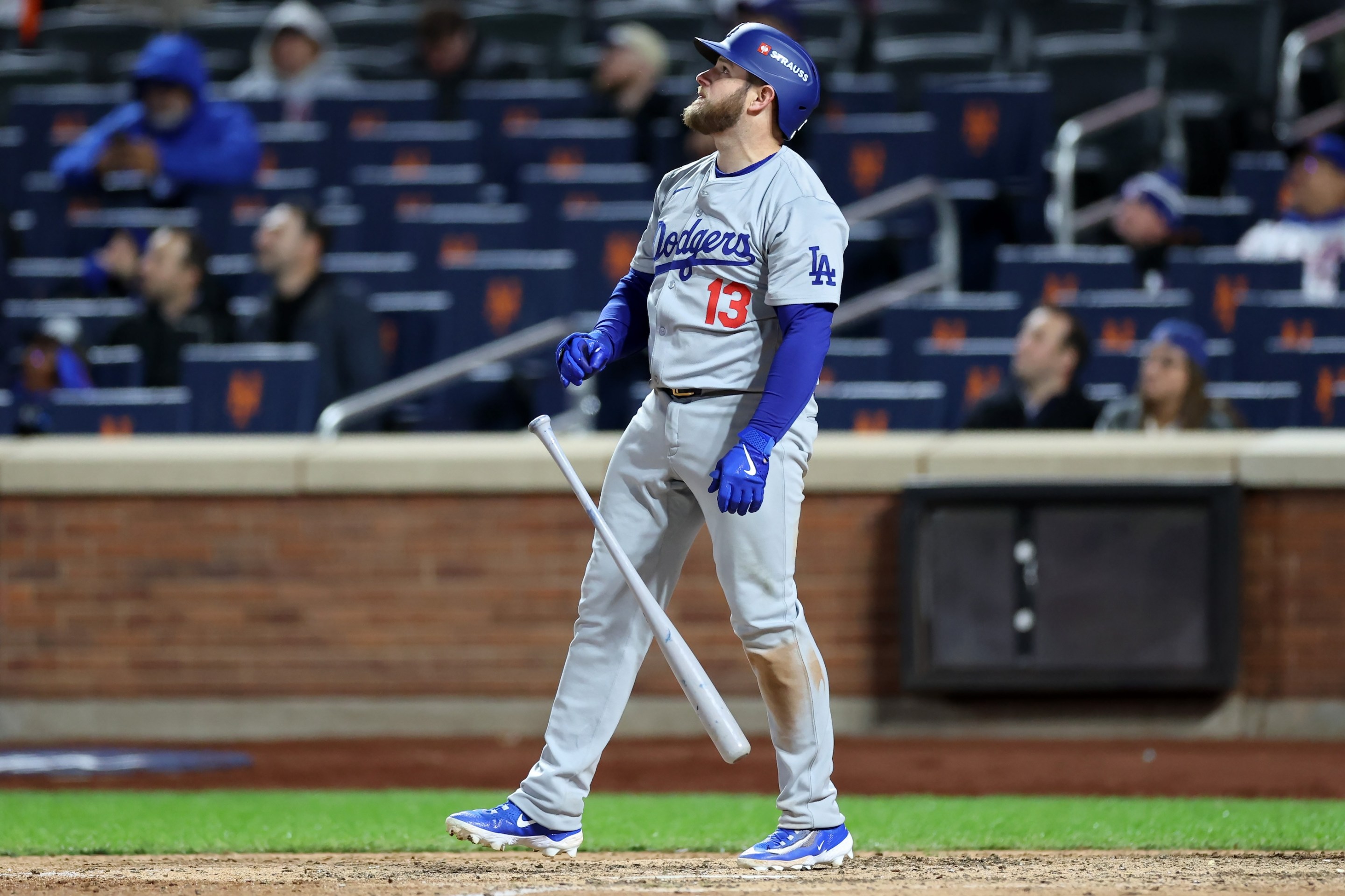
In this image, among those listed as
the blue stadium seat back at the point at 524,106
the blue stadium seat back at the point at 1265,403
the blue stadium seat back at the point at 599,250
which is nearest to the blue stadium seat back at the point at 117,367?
the blue stadium seat back at the point at 599,250

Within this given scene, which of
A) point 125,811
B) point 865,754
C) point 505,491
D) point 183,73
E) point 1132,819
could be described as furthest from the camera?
point 183,73

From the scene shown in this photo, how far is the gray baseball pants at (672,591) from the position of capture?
4266mm

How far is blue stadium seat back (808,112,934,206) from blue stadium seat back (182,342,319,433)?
310cm

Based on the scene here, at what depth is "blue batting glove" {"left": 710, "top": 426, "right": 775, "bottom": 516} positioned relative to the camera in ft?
13.2

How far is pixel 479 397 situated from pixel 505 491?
1503mm

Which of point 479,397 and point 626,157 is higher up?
point 626,157

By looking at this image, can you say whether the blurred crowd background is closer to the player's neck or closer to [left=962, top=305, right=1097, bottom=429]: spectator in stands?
[left=962, top=305, right=1097, bottom=429]: spectator in stands

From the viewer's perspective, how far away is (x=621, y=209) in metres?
10.2

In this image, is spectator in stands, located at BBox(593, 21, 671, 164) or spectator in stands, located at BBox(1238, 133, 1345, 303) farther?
spectator in stands, located at BBox(593, 21, 671, 164)

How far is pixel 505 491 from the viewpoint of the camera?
304 inches

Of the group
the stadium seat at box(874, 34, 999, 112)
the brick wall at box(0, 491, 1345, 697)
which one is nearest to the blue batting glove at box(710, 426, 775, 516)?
the brick wall at box(0, 491, 1345, 697)

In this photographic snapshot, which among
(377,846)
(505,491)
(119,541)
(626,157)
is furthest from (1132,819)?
(626,157)

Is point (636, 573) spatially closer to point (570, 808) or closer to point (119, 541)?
point (570, 808)

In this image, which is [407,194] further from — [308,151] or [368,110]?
[368,110]
